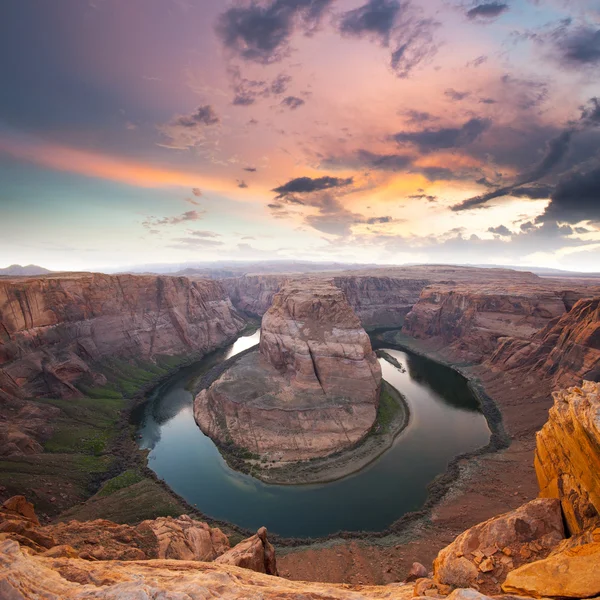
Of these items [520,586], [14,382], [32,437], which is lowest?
[32,437]

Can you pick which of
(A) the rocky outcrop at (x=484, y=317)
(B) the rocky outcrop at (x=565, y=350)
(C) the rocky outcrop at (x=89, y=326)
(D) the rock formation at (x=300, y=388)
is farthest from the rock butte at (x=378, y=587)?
(A) the rocky outcrop at (x=484, y=317)

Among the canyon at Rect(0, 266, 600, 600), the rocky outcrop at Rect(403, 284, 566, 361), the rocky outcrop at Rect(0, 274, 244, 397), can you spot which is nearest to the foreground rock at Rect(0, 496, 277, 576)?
the canyon at Rect(0, 266, 600, 600)

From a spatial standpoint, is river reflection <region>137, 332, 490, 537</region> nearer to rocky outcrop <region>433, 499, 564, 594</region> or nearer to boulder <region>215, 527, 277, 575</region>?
boulder <region>215, 527, 277, 575</region>

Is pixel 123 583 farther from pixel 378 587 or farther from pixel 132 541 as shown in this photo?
pixel 132 541

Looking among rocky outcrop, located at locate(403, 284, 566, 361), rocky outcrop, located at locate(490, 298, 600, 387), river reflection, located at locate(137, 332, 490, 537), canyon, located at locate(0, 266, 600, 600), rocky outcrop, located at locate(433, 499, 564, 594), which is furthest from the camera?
rocky outcrop, located at locate(403, 284, 566, 361)

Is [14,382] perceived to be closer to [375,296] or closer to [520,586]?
[520,586]

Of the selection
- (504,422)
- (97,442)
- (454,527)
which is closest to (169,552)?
(454,527)

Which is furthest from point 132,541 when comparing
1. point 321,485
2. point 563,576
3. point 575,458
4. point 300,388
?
point 300,388
